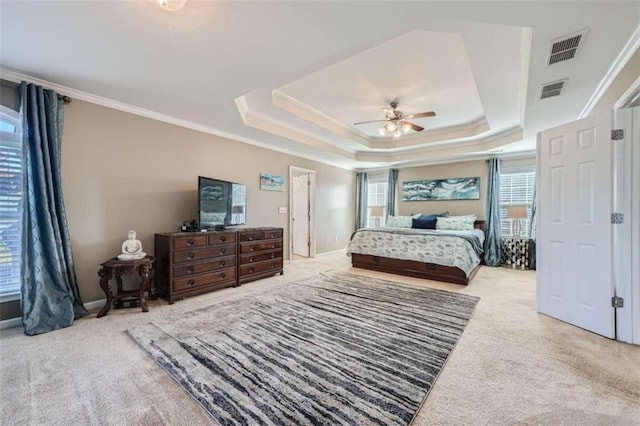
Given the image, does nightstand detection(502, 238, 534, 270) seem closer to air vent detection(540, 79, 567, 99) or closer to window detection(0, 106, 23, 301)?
→ air vent detection(540, 79, 567, 99)

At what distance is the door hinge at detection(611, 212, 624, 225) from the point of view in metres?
2.38

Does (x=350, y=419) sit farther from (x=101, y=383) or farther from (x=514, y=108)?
(x=514, y=108)

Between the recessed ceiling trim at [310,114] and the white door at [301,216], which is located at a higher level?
the recessed ceiling trim at [310,114]

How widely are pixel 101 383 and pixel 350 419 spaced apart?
1.67 meters

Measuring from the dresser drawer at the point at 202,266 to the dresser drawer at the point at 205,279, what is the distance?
7cm

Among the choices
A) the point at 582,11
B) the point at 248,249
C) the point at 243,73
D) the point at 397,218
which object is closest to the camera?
the point at 582,11

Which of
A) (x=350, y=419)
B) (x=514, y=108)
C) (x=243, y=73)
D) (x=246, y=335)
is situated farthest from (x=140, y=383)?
(x=514, y=108)

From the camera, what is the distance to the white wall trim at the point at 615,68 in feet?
6.62

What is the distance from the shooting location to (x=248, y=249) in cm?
421

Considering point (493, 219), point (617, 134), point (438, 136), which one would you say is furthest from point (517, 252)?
point (617, 134)

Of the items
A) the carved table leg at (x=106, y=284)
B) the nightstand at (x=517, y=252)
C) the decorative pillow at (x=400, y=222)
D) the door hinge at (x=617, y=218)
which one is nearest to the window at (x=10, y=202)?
the carved table leg at (x=106, y=284)

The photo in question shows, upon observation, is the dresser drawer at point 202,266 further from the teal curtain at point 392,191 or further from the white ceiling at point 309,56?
the teal curtain at point 392,191

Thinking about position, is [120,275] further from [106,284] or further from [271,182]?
[271,182]

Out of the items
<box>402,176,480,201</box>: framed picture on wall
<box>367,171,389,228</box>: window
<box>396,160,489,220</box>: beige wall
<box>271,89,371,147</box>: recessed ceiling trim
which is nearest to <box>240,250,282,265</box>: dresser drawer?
<box>271,89,371,147</box>: recessed ceiling trim
